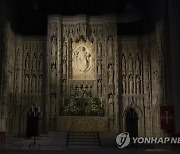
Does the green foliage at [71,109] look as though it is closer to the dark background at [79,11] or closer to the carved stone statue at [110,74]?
the carved stone statue at [110,74]

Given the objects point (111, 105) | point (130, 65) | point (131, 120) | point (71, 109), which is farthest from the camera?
point (130, 65)

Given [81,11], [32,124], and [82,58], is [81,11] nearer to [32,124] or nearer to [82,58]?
[82,58]

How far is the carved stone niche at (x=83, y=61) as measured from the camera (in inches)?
1050

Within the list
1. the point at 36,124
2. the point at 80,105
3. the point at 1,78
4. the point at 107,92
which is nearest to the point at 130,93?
the point at 107,92

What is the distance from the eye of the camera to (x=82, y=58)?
2689 centimetres

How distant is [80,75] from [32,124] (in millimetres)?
5661

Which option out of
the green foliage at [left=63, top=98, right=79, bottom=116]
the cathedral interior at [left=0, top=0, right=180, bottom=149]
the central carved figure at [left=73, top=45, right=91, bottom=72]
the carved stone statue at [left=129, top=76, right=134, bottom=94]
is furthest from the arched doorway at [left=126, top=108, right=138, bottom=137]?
the central carved figure at [left=73, top=45, right=91, bottom=72]

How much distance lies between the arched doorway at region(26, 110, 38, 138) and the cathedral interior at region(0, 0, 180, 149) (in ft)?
0.27

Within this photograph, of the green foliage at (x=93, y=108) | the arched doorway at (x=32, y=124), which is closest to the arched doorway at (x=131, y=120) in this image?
the green foliage at (x=93, y=108)

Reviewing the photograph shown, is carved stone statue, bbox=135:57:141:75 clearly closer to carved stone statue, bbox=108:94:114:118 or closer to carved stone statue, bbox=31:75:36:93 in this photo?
carved stone statue, bbox=108:94:114:118

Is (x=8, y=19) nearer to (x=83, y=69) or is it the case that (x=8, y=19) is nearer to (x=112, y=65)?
(x=83, y=69)

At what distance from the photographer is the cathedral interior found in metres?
24.9

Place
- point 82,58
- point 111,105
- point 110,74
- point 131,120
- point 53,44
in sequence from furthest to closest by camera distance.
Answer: point 82,58 → point 131,120 → point 53,44 → point 110,74 → point 111,105

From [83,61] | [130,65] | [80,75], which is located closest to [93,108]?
[80,75]
